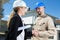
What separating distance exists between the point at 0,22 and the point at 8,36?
0.48 metres

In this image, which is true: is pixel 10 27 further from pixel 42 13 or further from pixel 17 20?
pixel 42 13

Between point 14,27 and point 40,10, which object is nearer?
point 14,27

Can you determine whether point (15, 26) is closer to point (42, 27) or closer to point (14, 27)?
point (14, 27)

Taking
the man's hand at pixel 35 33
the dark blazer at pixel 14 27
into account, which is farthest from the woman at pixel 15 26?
the man's hand at pixel 35 33

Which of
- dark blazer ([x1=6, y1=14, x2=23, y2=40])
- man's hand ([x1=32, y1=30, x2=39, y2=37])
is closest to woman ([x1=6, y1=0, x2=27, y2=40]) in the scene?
dark blazer ([x1=6, y1=14, x2=23, y2=40])

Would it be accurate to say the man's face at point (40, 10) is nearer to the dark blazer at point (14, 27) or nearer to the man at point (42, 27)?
the man at point (42, 27)

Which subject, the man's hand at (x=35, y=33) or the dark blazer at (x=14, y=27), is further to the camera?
the man's hand at (x=35, y=33)

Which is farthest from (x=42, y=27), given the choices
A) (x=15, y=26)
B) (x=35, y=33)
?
(x=15, y=26)

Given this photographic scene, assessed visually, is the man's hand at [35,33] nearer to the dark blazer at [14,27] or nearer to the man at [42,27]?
the man at [42,27]

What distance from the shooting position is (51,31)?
105 cm

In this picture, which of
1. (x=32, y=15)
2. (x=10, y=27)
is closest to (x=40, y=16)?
(x=10, y=27)

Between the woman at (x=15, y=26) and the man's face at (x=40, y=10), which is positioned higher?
the man's face at (x=40, y=10)

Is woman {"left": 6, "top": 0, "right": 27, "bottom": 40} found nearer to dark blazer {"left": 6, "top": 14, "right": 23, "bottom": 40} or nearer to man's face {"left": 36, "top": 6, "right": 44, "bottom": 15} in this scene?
dark blazer {"left": 6, "top": 14, "right": 23, "bottom": 40}

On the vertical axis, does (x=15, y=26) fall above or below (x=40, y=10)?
below
